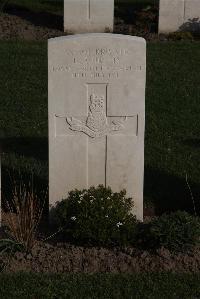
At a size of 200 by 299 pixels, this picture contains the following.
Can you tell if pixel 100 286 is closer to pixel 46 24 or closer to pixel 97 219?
pixel 97 219

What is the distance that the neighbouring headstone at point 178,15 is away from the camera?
17.6 metres

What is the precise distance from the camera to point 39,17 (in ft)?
61.8

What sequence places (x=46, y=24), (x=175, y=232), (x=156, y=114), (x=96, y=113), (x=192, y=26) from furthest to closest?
(x=46, y=24)
(x=192, y=26)
(x=156, y=114)
(x=96, y=113)
(x=175, y=232)

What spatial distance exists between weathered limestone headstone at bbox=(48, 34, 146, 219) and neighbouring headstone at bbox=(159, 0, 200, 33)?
33.4 feet

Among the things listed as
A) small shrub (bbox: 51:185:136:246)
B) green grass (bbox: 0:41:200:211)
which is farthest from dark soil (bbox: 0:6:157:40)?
small shrub (bbox: 51:185:136:246)

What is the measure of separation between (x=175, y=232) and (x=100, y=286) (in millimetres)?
890

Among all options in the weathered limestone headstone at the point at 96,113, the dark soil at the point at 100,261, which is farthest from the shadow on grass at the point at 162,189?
the dark soil at the point at 100,261

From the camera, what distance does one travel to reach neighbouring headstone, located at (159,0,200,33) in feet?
57.8

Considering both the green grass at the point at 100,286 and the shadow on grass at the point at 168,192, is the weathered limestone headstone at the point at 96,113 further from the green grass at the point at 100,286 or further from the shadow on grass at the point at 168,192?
the green grass at the point at 100,286

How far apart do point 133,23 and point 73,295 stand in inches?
492

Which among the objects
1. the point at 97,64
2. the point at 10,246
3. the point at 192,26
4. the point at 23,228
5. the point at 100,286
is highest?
the point at 192,26

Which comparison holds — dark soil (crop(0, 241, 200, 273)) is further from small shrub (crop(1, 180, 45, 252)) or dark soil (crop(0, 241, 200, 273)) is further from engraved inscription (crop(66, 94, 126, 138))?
engraved inscription (crop(66, 94, 126, 138))

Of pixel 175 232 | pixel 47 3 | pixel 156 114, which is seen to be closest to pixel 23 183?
pixel 175 232

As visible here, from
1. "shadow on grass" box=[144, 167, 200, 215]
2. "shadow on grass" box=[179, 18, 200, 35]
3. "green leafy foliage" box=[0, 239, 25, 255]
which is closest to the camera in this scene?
"green leafy foliage" box=[0, 239, 25, 255]
